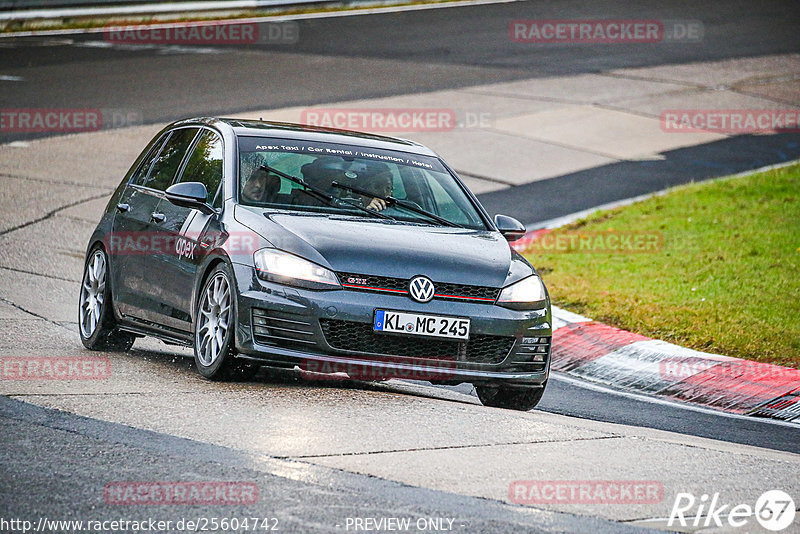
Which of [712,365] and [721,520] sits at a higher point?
[721,520]

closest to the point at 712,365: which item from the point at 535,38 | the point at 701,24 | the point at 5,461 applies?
the point at 5,461

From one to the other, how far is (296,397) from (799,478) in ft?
8.73

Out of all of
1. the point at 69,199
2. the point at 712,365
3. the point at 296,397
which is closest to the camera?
the point at 296,397

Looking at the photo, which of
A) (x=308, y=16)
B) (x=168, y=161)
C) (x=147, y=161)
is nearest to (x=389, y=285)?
(x=168, y=161)

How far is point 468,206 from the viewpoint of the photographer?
863cm

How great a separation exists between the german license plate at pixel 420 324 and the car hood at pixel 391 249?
22 centimetres

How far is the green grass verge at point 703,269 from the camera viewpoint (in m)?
10.4

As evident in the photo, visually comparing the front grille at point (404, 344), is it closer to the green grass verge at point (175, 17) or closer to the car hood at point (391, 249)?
the car hood at point (391, 249)

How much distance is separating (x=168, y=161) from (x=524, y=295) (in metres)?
2.92

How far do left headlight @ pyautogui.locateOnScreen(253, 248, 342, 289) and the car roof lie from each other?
4.73ft

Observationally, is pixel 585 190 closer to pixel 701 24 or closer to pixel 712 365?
pixel 712 365

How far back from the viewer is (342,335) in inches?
282

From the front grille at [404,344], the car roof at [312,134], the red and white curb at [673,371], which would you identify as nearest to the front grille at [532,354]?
the front grille at [404,344]

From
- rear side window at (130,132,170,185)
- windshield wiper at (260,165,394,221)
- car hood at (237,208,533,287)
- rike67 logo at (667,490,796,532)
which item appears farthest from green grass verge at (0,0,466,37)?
rike67 logo at (667,490,796,532)
